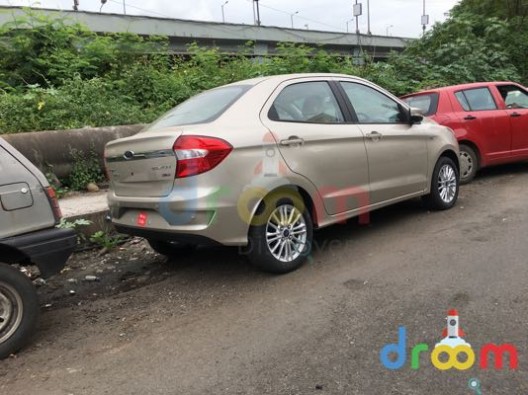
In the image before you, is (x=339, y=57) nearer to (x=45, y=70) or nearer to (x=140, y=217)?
(x=45, y=70)

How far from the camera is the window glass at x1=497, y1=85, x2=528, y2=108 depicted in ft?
29.0

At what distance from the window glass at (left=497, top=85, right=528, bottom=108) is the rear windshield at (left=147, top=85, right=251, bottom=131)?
5720mm

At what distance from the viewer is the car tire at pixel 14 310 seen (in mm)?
3504

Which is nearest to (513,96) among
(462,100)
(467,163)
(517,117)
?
(517,117)

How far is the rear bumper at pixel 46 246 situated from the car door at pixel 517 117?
24.3 ft

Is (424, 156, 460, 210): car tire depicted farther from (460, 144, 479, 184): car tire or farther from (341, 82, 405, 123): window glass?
(460, 144, 479, 184): car tire

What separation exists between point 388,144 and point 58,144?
467 cm

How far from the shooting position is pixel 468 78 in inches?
577

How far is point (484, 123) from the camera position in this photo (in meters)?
8.40

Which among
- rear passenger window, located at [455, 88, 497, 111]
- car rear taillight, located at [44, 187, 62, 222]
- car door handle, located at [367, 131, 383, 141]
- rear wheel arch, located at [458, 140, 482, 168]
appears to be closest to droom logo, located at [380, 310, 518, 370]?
car rear taillight, located at [44, 187, 62, 222]

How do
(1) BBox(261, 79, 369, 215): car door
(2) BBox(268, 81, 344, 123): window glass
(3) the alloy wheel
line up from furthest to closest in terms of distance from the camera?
1. (2) BBox(268, 81, 344, 123): window glass
2. (1) BBox(261, 79, 369, 215): car door
3. (3) the alloy wheel

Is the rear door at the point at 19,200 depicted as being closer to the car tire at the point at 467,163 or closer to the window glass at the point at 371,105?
the window glass at the point at 371,105

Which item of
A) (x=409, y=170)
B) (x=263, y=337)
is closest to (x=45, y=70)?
(x=409, y=170)

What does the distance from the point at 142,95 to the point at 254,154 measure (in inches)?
279
